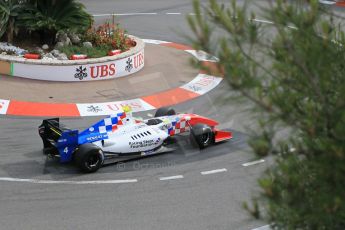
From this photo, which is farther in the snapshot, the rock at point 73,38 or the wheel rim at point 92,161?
the rock at point 73,38

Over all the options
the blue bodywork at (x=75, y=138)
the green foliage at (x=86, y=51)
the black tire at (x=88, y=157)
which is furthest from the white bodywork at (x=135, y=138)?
the green foliage at (x=86, y=51)

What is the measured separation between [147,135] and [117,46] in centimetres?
724

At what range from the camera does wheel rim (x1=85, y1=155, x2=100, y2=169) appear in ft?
41.1

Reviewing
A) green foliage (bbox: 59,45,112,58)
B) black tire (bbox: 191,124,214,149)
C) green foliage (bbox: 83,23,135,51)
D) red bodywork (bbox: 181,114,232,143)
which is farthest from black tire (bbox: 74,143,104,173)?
green foliage (bbox: 83,23,135,51)

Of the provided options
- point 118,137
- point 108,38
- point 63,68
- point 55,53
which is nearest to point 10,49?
point 55,53

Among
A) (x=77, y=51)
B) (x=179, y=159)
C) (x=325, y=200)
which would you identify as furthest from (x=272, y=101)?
(x=77, y=51)

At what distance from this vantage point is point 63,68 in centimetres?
1828

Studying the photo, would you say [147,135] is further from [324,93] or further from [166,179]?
[324,93]

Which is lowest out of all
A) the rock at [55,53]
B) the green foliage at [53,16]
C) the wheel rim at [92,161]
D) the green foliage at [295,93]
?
the wheel rim at [92,161]

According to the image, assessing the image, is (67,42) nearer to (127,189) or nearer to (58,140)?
(58,140)

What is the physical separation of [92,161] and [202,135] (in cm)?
277

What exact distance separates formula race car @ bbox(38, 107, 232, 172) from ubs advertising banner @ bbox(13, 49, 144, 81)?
4.86 metres

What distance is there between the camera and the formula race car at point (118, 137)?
12.5 metres

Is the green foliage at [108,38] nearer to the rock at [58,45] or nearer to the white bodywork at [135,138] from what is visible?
the rock at [58,45]
